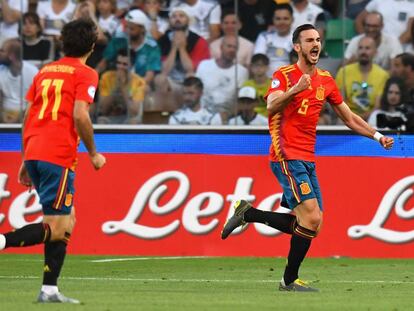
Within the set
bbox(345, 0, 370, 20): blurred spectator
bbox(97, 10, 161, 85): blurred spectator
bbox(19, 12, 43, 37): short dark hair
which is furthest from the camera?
bbox(19, 12, 43, 37): short dark hair

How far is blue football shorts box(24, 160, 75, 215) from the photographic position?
891 cm

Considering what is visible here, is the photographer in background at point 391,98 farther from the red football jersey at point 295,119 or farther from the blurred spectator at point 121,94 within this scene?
the red football jersey at point 295,119

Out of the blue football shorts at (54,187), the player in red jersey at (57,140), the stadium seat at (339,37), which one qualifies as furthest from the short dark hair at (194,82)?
the blue football shorts at (54,187)

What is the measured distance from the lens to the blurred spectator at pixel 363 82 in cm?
1792

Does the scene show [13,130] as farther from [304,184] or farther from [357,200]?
[304,184]

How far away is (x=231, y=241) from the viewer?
52.1 feet

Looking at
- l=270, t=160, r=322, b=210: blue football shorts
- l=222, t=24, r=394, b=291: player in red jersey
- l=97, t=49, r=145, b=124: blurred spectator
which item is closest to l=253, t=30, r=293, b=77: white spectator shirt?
l=97, t=49, r=145, b=124: blurred spectator

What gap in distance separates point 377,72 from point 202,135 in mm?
3190

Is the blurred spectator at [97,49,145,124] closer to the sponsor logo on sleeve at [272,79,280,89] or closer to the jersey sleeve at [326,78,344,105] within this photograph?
the jersey sleeve at [326,78,344,105]

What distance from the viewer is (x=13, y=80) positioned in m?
18.4

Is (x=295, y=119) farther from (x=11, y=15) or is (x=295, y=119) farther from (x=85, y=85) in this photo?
(x=11, y=15)

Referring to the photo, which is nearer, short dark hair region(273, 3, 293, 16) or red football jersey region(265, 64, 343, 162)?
red football jersey region(265, 64, 343, 162)

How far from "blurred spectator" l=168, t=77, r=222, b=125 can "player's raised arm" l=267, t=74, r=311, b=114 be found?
7361 millimetres

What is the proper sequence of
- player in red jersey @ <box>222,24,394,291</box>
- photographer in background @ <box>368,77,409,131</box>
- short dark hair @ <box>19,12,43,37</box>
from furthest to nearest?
short dark hair @ <box>19,12,43,37</box> → photographer in background @ <box>368,77,409,131</box> → player in red jersey @ <box>222,24,394,291</box>
